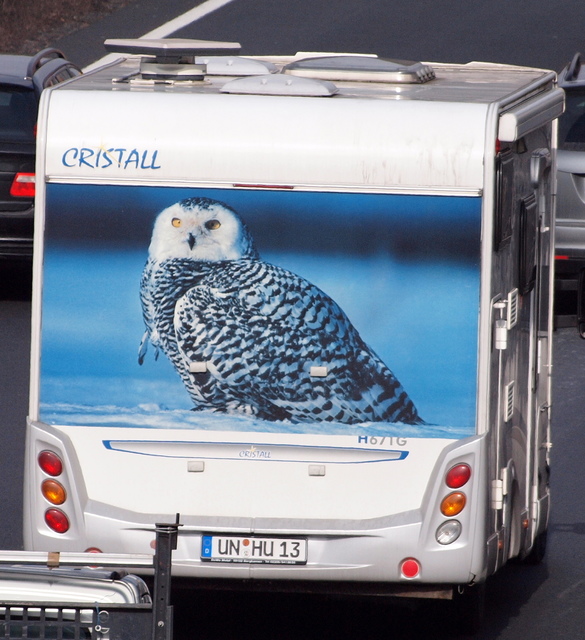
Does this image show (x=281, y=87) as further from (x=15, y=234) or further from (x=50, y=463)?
(x=15, y=234)

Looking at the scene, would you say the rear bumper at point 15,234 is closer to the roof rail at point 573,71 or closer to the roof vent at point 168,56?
the roof rail at point 573,71

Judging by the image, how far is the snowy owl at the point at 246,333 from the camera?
6.84m

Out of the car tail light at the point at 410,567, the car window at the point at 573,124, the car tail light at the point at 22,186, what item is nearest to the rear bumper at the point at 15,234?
the car tail light at the point at 22,186

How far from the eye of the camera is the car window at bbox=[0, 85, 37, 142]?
49.4 ft

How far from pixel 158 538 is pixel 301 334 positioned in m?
2.41

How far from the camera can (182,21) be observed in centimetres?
2642

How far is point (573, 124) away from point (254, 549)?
8805 mm

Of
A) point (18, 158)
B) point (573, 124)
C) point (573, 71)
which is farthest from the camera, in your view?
point (573, 71)

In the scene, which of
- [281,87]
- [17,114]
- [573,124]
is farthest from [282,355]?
[17,114]

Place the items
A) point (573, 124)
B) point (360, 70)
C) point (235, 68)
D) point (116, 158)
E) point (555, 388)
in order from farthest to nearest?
point (573, 124), point (555, 388), point (235, 68), point (360, 70), point (116, 158)

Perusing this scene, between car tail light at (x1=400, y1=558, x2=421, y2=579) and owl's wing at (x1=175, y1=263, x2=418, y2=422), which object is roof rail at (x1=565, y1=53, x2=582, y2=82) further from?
car tail light at (x1=400, y1=558, x2=421, y2=579)

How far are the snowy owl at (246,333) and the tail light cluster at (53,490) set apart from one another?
0.66 meters

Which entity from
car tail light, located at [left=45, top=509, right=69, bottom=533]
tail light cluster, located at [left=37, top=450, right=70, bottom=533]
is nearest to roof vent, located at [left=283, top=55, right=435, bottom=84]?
tail light cluster, located at [left=37, top=450, right=70, bottom=533]

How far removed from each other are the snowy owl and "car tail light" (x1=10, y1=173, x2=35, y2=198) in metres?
8.38
